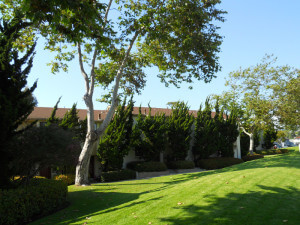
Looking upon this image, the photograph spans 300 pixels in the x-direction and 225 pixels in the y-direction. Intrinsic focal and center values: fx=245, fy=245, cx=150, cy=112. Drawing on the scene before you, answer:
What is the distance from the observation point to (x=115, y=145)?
71.3 ft

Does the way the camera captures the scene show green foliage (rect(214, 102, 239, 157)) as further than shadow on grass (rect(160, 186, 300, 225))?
Yes

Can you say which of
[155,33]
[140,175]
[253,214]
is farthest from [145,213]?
[140,175]

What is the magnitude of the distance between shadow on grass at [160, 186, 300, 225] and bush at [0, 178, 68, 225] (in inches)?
201

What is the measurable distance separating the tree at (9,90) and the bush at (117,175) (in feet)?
38.7

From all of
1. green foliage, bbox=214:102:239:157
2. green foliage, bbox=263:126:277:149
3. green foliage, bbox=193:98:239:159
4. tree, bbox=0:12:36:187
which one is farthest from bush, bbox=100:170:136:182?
green foliage, bbox=263:126:277:149

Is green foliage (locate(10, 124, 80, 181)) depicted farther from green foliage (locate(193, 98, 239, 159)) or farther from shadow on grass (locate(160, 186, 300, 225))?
green foliage (locate(193, 98, 239, 159))

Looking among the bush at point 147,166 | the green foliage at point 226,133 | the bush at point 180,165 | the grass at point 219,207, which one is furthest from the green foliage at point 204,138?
the grass at point 219,207

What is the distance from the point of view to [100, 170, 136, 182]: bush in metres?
20.6

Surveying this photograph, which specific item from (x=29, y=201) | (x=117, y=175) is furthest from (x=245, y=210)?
(x=117, y=175)

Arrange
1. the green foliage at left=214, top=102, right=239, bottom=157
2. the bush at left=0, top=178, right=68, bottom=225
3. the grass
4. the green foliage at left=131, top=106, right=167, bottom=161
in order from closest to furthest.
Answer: the grass < the bush at left=0, top=178, right=68, bottom=225 < the green foliage at left=131, top=106, right=167, bottom=161 < the green foliage at left=214, top=102, right=239, bottom=157

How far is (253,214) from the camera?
6266 mm

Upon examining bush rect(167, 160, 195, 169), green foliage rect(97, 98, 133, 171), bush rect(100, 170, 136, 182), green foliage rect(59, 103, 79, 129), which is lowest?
bush rect(100, 170, 136, 182)

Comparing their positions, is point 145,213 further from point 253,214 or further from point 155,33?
point 155,33

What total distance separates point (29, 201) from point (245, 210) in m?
7.29
